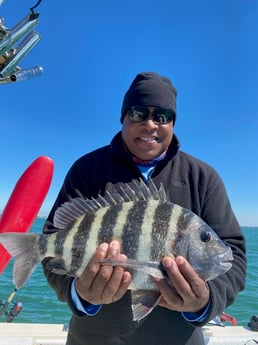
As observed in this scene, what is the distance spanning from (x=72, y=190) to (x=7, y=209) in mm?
2701

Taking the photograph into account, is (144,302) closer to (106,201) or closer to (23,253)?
(106,201)

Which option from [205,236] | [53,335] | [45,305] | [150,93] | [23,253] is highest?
[150,93]

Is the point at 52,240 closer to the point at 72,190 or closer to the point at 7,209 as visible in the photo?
the point at 72,190

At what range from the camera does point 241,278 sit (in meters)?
1.85

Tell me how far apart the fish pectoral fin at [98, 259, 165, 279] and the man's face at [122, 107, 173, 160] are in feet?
2.70

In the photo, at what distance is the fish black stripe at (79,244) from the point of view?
163cm

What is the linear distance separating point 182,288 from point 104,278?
368mm

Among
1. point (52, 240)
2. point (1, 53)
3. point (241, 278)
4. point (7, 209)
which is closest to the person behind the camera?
point (52, 240)

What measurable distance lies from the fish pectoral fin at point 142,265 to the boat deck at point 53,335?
296 centimetres

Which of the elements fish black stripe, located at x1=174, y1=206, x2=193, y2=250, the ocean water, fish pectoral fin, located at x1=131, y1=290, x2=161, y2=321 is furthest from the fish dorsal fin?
the ocean water

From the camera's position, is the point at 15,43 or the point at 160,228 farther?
the point at 15,43

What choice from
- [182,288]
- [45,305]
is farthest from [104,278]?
[45,305]

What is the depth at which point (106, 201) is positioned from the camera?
1.78 m

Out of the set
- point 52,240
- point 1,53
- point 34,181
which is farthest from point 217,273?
point 1,53
